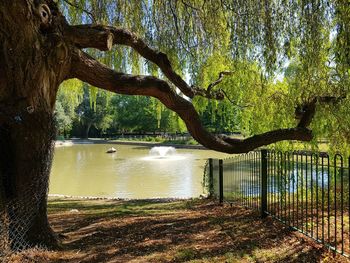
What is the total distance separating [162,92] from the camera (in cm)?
564

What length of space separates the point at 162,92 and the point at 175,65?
2.51 metres

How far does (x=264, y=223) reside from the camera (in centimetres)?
603

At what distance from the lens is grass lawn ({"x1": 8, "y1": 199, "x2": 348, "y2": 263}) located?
4.31 m

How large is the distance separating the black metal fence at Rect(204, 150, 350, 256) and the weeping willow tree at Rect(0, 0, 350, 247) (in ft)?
1.94

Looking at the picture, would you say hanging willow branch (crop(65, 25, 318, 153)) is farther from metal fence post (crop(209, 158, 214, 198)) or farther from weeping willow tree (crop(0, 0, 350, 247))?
metal fence post (crop(209, 158, 214, 198))

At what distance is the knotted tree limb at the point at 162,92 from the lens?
496 centimetres

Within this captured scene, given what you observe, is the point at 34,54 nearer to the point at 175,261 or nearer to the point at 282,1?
the point at 175,261

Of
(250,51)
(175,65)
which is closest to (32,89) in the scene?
(250,51)

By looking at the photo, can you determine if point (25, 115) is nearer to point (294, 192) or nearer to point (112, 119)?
point (294, 192)

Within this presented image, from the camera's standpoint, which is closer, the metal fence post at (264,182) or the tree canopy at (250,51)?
the tree canopy at (250,51)

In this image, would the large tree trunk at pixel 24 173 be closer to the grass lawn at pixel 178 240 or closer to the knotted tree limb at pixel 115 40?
the grass lawn at pixel 178 240

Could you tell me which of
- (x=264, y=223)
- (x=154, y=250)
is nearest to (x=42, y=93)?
(x=154, y=250)

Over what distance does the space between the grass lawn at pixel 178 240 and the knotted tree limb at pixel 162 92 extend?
4.17 ft

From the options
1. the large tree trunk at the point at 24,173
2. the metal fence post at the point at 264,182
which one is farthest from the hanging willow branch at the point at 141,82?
the large tree trunk at the point at 24,173
